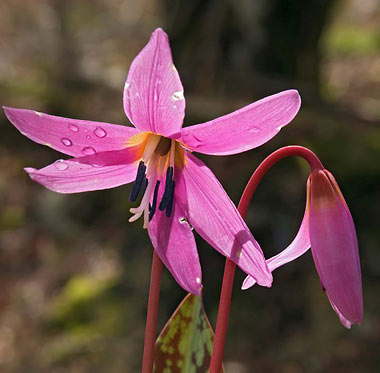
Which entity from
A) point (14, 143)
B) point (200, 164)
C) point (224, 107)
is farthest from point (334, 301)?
point (14, 143)

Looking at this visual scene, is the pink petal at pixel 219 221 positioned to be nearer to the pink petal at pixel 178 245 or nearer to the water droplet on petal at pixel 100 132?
the pink petal at pixel 178 245

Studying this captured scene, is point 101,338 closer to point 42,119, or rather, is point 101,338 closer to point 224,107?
point 224,107

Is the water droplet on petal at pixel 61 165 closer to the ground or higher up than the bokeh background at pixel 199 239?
higher up

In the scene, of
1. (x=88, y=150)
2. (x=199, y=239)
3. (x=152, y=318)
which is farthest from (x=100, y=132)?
(x=199, y=239)

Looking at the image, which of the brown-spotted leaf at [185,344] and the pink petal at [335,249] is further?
the brown-spotted leaf at [185,344]

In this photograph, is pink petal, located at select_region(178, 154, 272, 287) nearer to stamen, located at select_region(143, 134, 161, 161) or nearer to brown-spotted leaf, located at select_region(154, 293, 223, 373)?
stamen, located at select_region(143, 134, 161, 161)

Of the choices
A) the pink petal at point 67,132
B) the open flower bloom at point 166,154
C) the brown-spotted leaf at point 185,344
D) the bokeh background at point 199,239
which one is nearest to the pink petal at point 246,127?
the open flower bloom at point 166,154
